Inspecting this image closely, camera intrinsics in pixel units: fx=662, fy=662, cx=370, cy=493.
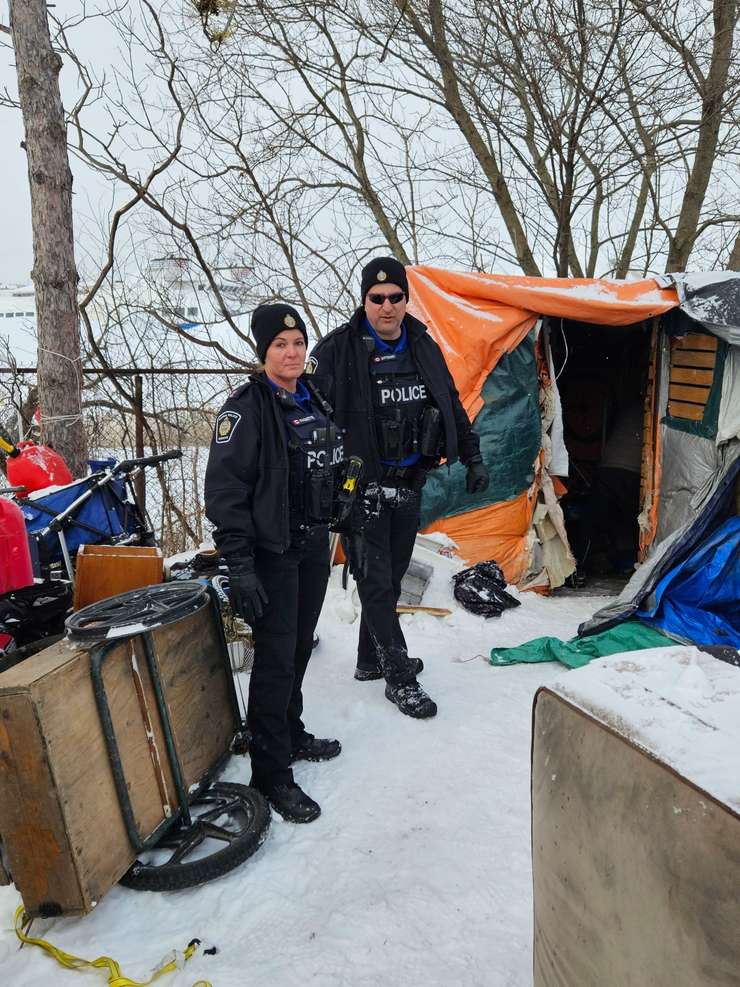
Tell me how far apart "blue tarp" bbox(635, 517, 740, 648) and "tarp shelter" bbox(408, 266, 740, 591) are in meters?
0.29

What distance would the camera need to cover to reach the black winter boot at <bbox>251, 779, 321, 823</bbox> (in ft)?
8.21

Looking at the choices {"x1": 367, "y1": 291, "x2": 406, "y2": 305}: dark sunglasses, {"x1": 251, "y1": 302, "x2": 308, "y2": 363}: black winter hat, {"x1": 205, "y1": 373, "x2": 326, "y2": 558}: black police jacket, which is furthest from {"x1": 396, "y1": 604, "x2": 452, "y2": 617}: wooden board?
{"x1": 251, "y1": 302, "x2": 308, "y2": 363}: black winter hat

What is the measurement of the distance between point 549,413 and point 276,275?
20.4 feet

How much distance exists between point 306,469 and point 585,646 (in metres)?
2.52

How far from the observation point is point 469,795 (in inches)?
105

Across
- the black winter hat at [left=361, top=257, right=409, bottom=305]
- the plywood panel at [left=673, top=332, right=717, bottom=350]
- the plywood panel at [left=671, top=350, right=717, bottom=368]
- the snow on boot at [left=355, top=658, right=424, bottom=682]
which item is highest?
the black winter hat at [left=361, top=257, right=409, bottom=305]

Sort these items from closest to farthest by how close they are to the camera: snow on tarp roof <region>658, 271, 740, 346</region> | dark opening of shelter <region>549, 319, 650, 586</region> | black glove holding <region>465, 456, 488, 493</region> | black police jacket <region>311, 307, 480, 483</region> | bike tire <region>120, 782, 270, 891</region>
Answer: bike tire <region>120, 782, 270, 891</region> < black police jacket <region>311, 307, 480, 483</region> < black glove holding <region>465, 456, 488, 493</region> < snow on tarp roof <region>658, 271, 740, 346</region> < dark opening of shelter <region>549, 319, 650, 586</region>

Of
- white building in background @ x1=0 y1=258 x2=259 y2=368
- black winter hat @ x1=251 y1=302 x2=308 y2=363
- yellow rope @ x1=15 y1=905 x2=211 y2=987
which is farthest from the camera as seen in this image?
white building in background @ x1=0 y1=258 x2=259 y2=368

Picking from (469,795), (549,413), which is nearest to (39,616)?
(469,795)

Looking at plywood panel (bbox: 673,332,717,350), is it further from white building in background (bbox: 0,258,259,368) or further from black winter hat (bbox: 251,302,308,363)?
white building in background (bbox: 0,258,259,368)

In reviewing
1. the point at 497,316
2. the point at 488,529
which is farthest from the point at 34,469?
the point at 497,316

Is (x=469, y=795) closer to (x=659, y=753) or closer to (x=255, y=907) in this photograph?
(x=255, y=907)

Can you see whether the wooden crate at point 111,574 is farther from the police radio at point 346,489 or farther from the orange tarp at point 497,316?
the orange tarp at point 497,316

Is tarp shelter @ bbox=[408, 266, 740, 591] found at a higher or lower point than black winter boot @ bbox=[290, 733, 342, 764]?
higher
